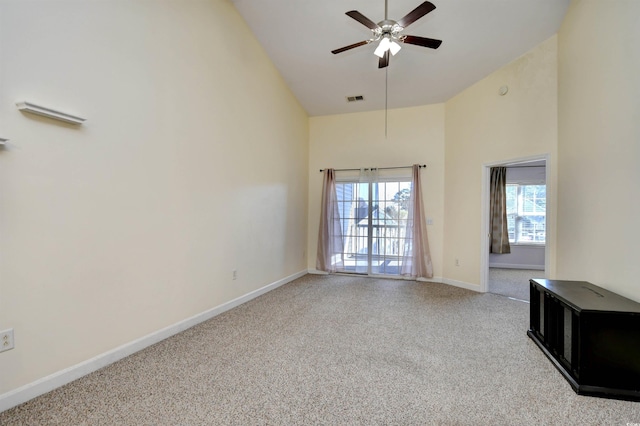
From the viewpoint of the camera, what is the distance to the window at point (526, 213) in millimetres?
6637

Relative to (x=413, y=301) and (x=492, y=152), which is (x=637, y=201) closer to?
(x=492, y=152)

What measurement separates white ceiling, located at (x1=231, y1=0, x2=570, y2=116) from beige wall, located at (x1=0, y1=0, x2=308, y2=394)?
0.60 m

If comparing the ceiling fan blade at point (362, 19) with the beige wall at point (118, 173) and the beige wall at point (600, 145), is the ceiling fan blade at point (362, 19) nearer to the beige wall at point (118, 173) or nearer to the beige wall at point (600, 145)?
the beige wall at point (118, 173)

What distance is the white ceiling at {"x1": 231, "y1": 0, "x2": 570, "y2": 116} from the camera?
11.1ft

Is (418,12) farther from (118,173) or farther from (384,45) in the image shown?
(118,173)

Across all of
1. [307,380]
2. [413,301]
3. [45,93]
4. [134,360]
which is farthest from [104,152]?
[413,301]

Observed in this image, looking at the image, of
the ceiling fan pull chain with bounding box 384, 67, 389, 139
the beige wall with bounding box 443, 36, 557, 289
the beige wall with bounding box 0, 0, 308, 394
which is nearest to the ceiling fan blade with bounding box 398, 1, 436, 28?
the ceiling fan pull chain with bounding box 384, 67, 389, 139

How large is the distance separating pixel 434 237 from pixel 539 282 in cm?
247

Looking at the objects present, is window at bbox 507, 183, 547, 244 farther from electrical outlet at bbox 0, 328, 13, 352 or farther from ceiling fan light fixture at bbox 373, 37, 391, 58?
electrical outlet at bbox 0, 328, 13, 352

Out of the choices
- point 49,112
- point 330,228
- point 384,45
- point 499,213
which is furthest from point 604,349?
point 499,213

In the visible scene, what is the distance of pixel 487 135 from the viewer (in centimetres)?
434

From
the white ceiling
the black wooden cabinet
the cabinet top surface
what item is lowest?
the black wooden cabinet

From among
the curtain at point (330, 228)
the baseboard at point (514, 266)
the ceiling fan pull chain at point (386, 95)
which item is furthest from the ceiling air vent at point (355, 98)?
the baseboard at point (514, 266)

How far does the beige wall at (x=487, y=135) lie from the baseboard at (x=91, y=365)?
12.6 feet
